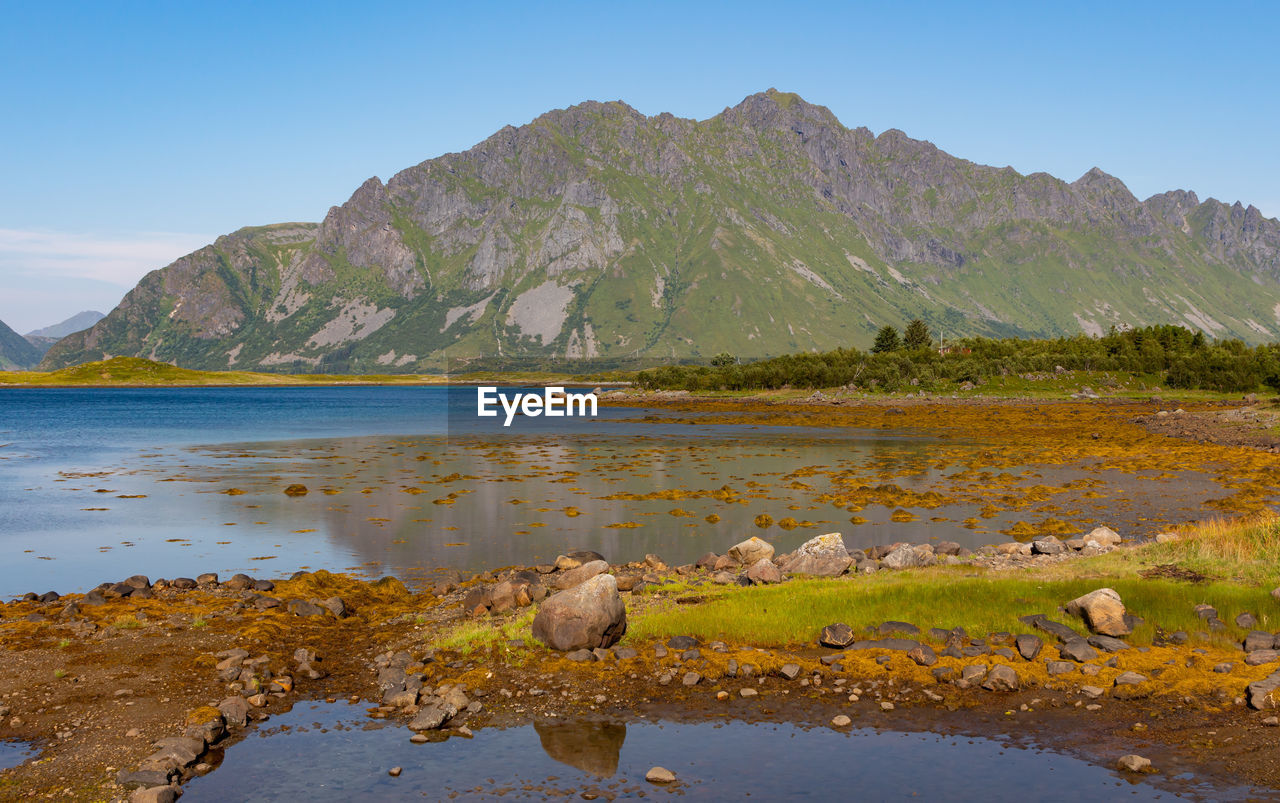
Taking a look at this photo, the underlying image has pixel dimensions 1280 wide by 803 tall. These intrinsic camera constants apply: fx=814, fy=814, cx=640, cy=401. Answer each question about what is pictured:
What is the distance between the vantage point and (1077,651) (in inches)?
750

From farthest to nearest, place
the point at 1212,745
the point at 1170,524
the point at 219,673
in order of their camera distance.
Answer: the point at 1170,524 → the point at 219,673 → the point at 1212,745

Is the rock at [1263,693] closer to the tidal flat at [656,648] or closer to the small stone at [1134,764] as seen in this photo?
the tidal flat at [656,648]

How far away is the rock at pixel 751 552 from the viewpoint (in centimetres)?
3069

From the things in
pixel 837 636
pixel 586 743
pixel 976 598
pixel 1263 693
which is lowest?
pixel 586 743

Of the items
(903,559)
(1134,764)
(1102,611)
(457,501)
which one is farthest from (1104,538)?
(457,501)

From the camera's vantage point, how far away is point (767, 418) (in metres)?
145

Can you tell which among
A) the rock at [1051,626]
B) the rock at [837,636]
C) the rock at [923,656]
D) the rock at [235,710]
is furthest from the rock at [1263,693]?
the rock at [235,710]

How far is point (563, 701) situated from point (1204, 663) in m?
14.3

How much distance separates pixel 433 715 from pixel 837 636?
388 inches

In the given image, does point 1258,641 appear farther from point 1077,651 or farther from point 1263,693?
point 1077,651

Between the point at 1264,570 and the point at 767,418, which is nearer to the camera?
the point at 1264,570

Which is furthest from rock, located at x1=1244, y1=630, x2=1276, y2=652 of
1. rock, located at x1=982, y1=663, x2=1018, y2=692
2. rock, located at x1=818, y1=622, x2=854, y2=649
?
rock, located at x1=818, y1=622, x2=854, y2=649

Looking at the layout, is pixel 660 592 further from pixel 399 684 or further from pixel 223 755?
pixel 223 755

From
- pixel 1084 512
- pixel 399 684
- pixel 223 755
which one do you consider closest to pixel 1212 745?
pixel 399 684
